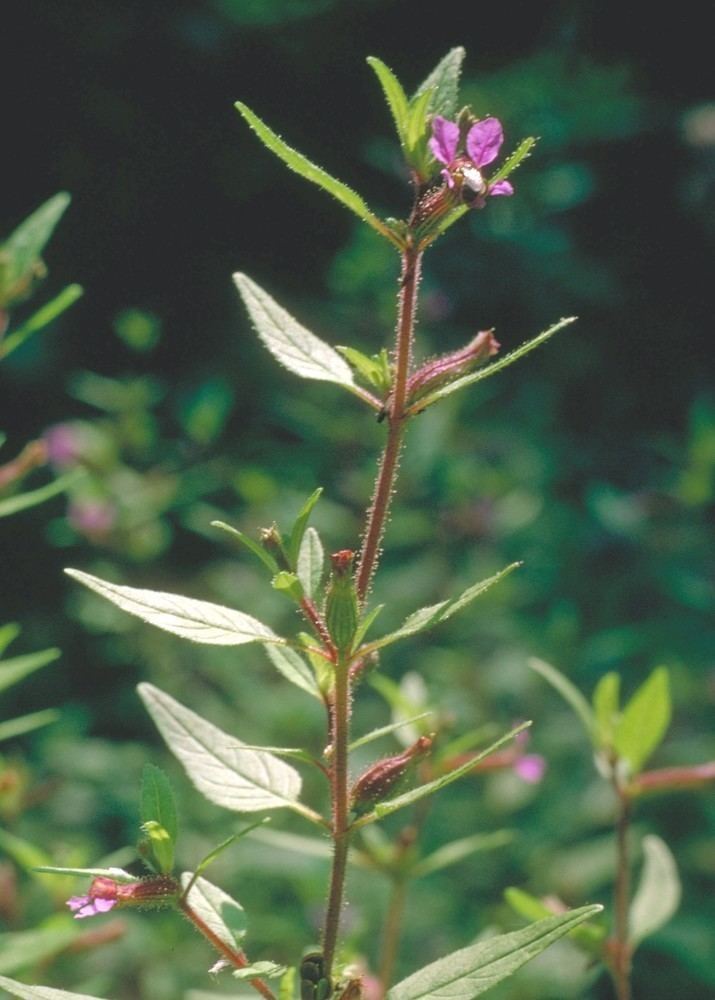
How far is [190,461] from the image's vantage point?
2.53 meters

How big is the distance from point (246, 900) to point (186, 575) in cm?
177

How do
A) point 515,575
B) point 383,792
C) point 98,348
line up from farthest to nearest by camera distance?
point 98,348 < point 515,575 < point 383,792

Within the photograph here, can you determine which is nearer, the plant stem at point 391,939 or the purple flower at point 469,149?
the purple flower at point 469,149

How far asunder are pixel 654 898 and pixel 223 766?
456mm

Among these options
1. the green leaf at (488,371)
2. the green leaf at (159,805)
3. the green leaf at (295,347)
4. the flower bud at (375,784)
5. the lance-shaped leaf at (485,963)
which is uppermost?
the green leaf at (295,347)

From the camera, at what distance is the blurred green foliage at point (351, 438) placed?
2195 millimetres

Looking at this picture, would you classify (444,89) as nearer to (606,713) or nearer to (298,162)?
(298,162)

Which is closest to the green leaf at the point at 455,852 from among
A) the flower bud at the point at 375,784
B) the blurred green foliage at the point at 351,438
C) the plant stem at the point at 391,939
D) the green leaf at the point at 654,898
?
the plant stem at the point at 391,939

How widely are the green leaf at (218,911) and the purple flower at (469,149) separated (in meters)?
0.43

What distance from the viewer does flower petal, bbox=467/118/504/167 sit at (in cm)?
65

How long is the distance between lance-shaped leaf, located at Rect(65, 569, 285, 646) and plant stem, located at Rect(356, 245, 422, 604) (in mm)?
67

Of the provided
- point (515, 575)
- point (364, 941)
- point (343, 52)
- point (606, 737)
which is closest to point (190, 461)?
point (515, 575)

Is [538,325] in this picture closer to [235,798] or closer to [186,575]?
[186,575]

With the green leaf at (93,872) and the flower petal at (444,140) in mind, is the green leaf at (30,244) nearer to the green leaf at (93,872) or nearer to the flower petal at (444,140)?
the flower petal at (444,140)
